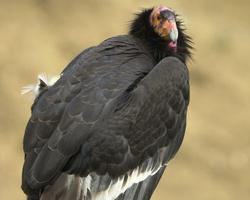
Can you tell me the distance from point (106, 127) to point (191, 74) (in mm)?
8573

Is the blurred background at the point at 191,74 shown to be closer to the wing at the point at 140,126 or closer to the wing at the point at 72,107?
the wing at the point at 72,107

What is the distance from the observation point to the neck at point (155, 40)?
638 cm

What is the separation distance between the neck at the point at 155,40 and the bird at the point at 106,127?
109 mm

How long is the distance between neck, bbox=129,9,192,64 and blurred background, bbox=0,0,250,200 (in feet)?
15.9

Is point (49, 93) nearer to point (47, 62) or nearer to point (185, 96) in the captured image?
point (185, 96)

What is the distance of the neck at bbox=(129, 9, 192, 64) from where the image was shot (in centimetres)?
638

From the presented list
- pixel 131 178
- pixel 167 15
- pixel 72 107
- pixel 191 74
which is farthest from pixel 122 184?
pixel 191 74

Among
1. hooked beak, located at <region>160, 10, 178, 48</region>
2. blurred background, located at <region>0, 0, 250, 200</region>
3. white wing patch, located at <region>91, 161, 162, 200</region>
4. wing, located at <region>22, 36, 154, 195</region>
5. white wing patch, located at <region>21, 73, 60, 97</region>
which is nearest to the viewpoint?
wing, located at <region>22, 36, 154, 195</region>

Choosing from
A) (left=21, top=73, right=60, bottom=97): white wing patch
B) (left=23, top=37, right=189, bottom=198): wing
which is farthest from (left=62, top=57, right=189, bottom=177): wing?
(left=21, top=73, right=60, bottom=97): white wing patch

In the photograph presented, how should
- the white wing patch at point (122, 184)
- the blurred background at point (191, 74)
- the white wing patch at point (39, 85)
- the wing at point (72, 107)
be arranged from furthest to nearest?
the blurred background at point (191, 74), the white wing patch at point (39, 85), the white wing patch at point (122, 184), the wing at point (72, 107)

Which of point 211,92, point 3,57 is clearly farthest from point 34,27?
point 211,92

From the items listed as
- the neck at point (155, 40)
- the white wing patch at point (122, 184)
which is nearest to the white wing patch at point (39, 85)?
the neck at point (155, 40)

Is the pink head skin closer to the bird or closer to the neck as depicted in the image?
the neck

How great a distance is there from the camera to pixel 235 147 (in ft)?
42.2
